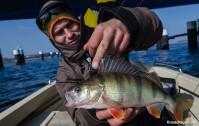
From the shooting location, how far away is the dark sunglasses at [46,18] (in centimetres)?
395

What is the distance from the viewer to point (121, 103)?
5.77 feet

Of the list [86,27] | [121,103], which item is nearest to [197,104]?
[86,27]

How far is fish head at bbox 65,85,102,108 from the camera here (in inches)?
69.6

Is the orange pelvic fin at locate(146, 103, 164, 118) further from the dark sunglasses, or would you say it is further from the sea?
the sea

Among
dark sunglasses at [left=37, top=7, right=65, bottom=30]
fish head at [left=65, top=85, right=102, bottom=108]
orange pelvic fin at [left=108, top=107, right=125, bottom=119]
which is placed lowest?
orange pelvic fin at [left=108, top=107, right=125, bottom=119]

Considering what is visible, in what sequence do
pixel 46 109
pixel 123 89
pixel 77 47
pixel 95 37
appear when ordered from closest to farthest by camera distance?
1. pixel 95 37
2. pixel 123 89
3. pixel 77 47
4. pixel 46 109

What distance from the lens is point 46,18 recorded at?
3943 millimetres

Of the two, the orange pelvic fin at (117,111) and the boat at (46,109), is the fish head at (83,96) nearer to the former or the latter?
the orange pelvic fin at (117,111)

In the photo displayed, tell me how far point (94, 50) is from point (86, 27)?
195 centimetres

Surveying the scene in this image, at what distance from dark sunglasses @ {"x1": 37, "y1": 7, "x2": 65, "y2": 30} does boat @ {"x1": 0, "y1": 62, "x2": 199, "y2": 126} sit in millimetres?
1269

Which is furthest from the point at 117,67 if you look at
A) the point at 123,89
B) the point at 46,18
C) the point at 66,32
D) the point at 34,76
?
the point at 34,76

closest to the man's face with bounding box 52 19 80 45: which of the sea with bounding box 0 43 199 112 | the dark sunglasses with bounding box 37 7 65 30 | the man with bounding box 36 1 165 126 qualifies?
the man with bounding box 36 1 165 126

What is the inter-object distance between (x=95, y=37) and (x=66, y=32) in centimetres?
231

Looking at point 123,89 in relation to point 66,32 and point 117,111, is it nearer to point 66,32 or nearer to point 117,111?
point 117,111
